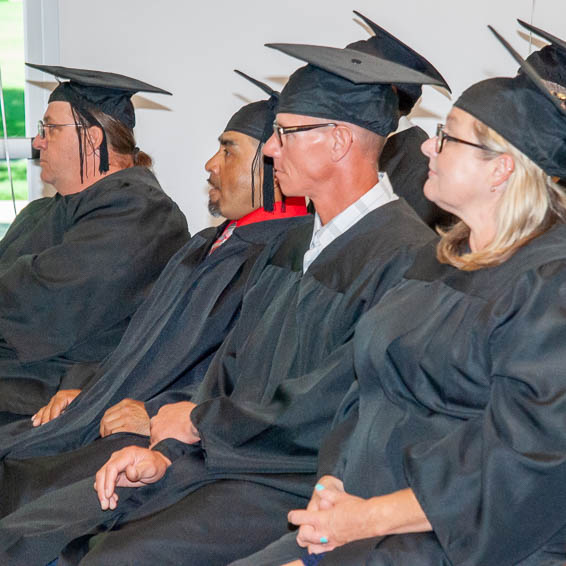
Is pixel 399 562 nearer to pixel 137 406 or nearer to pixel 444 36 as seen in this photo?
pixel 137 406

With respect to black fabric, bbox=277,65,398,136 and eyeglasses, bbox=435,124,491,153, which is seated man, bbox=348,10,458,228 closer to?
black fabric, bbox=277,65,398,136

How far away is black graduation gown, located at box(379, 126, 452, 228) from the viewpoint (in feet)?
11.1

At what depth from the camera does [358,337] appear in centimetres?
203

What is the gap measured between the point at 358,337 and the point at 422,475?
1.26 ft

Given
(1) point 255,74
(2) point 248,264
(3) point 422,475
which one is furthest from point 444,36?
(3) point 422,475

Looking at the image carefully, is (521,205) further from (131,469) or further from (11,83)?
(11,83)

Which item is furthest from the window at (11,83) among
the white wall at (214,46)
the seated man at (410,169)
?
the seated man at (410,169)

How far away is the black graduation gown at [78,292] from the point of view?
3332 mm

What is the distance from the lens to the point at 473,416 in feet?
5.90

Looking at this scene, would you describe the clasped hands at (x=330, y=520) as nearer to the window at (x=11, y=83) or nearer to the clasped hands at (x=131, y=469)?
the clasped hands at (x=131, y=469)

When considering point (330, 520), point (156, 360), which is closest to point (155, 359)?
point (156, 360)

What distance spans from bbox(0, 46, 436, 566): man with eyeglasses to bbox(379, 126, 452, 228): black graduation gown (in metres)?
0.79

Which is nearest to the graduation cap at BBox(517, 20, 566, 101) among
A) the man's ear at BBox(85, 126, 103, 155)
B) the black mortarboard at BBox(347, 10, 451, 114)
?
the black mortarboard at BBox(347, 10, 451, 114)

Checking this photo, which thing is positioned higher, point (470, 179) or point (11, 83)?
point (470, 179)
